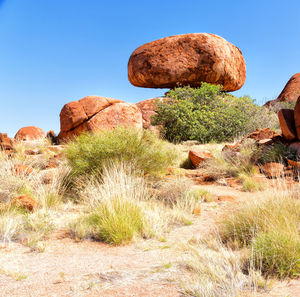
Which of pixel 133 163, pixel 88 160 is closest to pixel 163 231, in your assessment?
pixel 133 163

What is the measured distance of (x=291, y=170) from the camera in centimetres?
870

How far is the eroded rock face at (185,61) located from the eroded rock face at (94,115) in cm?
502

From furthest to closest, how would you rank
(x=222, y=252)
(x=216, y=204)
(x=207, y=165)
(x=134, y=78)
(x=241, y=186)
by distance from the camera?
1. (x=134, y=78)
2. (x=207, y=165)
3. (x=241, y=186)
4. (x=216, y=204)
5. (x=222, y=252)

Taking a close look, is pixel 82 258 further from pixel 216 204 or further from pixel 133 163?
pixel 133 163

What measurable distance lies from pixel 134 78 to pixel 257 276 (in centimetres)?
1956

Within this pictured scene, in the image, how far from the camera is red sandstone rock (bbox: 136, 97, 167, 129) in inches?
731

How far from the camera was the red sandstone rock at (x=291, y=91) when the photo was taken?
88.4ft

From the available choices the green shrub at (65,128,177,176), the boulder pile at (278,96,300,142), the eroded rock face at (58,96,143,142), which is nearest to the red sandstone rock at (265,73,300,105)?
the eroded rock face at (58,96,143,142)

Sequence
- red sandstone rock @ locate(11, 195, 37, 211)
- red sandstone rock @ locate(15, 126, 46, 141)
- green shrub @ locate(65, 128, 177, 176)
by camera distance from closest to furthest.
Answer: red sandstone rock @ locate(11, 195, 37, 211), green shrub @ locate(65, 128, 177, 176), red sandstone rock @ locate(15, 126, 46, 141)

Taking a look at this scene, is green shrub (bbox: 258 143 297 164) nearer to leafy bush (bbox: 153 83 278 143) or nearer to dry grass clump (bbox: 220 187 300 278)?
dry grass clump (bbox: 220 187 300 278)

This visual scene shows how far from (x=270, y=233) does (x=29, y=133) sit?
776 inches

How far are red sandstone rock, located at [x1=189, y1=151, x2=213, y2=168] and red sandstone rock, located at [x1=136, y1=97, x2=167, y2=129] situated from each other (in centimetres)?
791

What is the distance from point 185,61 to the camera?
1975 centimetres

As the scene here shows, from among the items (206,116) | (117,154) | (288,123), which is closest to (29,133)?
(206,116)
